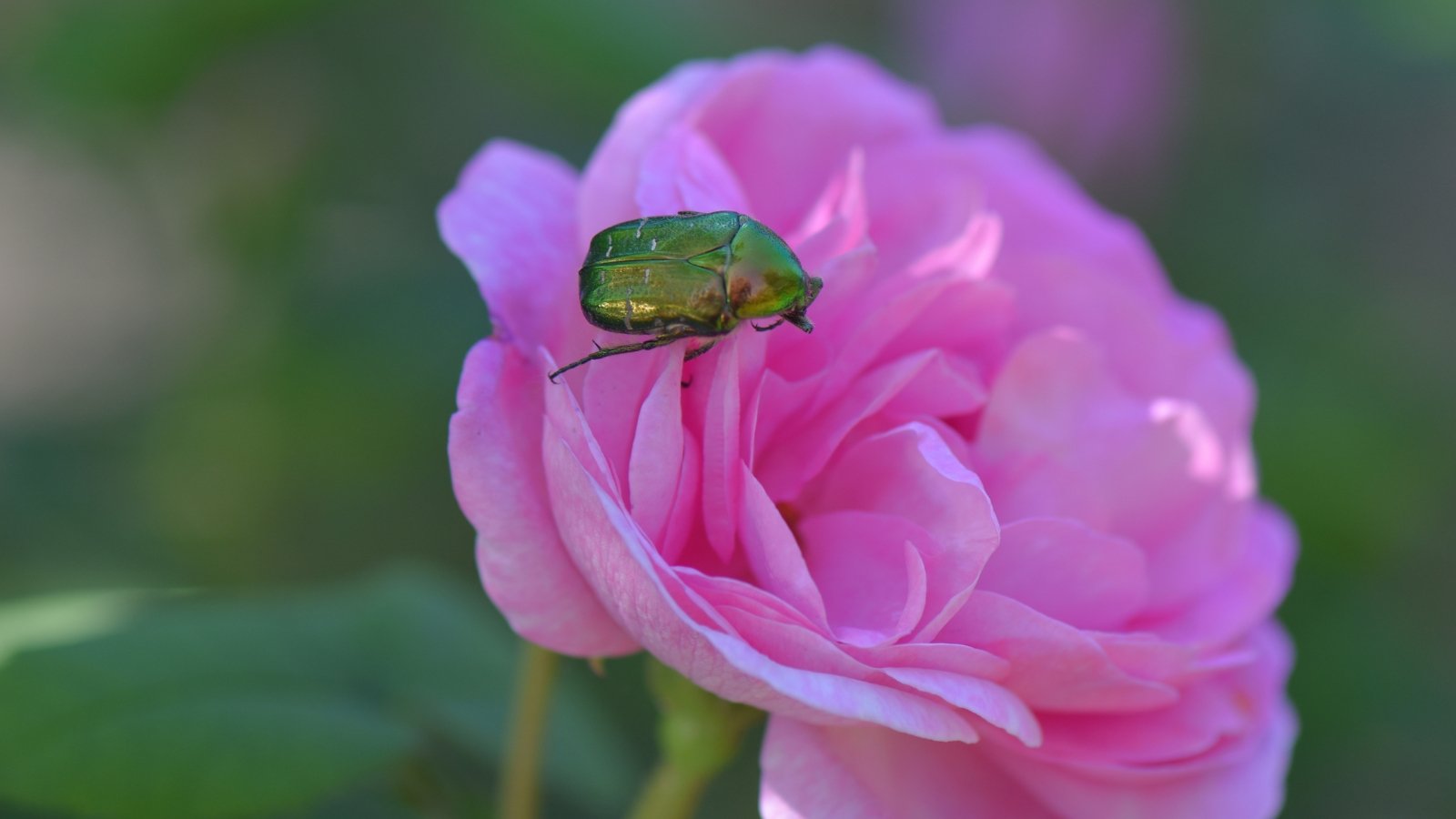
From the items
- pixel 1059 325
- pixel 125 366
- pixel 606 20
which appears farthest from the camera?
pixel 125 366

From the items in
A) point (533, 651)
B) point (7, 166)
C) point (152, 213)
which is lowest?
point (7, 166)

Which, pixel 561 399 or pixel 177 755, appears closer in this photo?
pixel 561 399

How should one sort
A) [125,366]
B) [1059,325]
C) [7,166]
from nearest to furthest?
[1059,325] → [125,366] → [7,166]

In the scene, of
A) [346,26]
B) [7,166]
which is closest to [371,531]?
[346,26]

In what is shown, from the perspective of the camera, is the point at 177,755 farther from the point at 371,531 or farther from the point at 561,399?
the point at 371,531

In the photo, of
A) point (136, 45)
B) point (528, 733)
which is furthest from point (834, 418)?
point (136, 45)

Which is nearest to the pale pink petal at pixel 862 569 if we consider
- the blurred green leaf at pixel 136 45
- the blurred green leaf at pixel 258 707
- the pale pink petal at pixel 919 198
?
the pale pink petal at pixel 919 198

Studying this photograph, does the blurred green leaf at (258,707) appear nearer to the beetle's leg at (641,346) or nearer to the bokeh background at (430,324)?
the bokeh background at (430,324)
